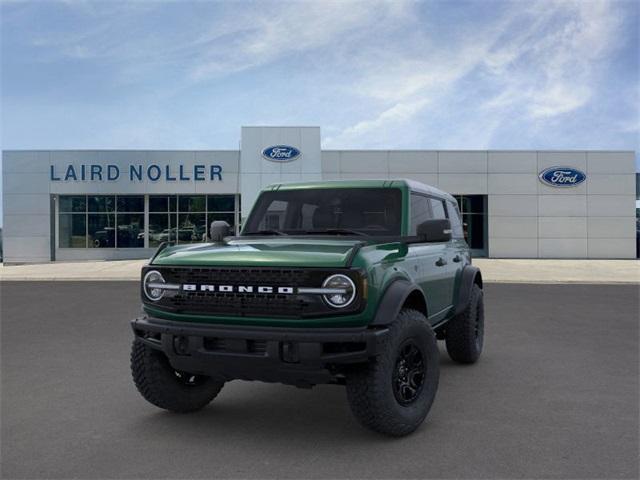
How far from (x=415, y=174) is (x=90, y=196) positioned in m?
16.6

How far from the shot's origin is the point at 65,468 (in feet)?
12.1

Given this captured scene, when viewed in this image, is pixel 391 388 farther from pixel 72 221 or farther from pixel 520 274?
pixel 72 221

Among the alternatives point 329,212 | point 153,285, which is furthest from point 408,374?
point 153,285

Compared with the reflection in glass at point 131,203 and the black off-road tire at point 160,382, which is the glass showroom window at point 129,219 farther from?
the black off-road tire at point 160,382

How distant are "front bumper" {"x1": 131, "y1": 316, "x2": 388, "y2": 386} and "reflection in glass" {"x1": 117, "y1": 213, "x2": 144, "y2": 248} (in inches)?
1066

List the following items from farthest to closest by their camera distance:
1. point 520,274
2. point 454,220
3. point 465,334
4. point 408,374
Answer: point 520,274 → point 454,220 → point 465,334 → point 408,374

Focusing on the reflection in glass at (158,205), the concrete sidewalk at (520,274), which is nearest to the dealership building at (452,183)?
the reflection in glass at (158,205)

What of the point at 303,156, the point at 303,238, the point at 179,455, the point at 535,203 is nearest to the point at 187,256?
the point at 303,238

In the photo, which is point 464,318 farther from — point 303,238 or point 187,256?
point 187,256

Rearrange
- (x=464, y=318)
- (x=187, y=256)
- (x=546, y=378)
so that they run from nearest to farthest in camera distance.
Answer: (x=187, y=256)
(x=546, y=378)
(x=464, y=318)

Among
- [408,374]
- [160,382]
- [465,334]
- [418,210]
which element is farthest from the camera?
[465,334]

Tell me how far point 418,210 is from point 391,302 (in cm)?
167

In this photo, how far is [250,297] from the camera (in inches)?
155

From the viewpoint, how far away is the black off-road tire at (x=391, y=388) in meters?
3.83
